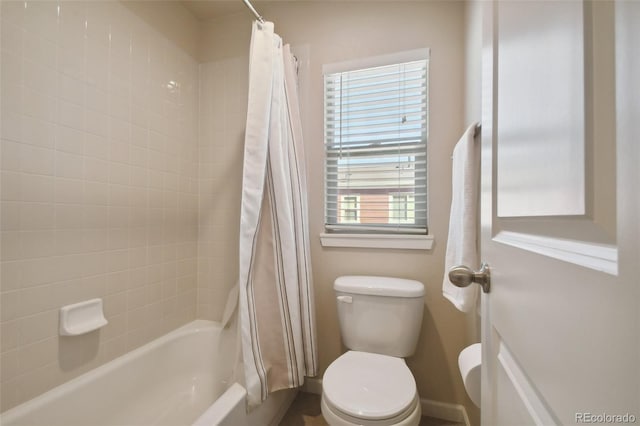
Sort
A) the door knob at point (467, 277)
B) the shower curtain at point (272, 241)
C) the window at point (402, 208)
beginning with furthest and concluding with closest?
1. the window at point (402, 208)
2. the shower curtain at point (272, 241)
3. the door knob at point (467, 277)

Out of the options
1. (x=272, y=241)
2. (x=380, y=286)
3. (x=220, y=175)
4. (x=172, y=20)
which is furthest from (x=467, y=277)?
(x=172, y=20)

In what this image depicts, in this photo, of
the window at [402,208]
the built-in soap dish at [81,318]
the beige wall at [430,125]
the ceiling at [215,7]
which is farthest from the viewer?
the ceiling at [215,7]

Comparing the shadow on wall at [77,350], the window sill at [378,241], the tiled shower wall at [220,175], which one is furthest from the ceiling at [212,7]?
the shadow on wall at [77,350]

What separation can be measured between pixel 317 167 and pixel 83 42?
1201mm

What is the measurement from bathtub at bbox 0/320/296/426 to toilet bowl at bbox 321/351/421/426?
385mm

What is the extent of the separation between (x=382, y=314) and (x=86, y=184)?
1.46m

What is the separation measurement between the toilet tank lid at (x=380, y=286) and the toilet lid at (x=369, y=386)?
29 cm

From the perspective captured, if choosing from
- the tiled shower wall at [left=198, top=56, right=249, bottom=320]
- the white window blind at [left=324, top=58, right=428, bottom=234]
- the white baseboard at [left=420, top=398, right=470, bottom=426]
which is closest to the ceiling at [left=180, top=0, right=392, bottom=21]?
the tiled shower wall at [left=198, top=56, right=249, bottom=320]

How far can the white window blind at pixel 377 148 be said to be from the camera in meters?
1.56

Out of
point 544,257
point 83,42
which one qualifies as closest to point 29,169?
point 83,42

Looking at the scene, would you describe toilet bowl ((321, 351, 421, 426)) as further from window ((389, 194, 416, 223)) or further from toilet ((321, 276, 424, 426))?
window ((389, 194, 416, 223))

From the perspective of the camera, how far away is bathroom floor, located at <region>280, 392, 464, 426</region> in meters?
1.43

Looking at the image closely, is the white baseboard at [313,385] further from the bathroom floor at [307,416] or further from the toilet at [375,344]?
the toilet at [375,344]

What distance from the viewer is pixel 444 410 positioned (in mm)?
1471
